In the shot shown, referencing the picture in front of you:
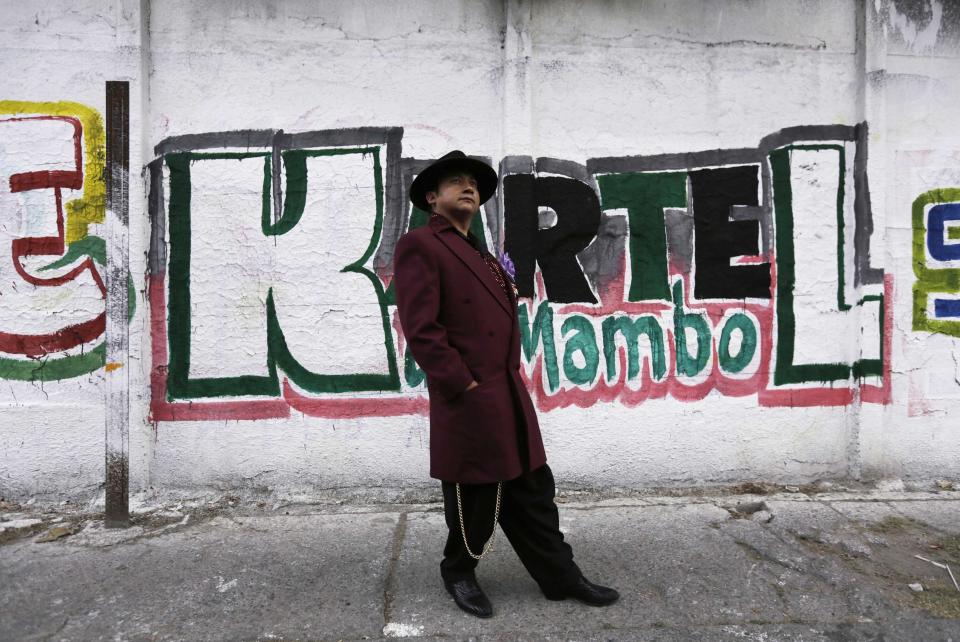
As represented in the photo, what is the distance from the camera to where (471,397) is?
2602mm

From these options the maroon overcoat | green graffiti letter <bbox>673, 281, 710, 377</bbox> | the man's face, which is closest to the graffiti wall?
green graffiti letter <bbox>673, 281, 710, 377</bbox>

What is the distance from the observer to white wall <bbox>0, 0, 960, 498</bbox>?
4.07 m

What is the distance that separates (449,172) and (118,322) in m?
2.29

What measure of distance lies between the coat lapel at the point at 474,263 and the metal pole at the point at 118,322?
6.97 feet

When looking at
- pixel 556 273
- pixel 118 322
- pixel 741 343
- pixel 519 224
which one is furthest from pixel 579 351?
pixel 118 322

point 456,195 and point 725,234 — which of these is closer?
point 456,195

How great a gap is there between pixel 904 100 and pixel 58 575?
559 centimetres

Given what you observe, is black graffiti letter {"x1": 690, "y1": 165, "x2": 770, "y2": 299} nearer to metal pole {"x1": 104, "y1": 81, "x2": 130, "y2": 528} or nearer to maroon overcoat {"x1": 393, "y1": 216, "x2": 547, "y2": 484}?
maroon overcoat {"x1": 393, "y1": 216, "x2": 547, "y2": 484}

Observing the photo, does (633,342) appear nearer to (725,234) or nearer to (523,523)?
(725,234)

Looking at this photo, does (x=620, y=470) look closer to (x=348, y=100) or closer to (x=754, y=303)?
(x=754, y=303)

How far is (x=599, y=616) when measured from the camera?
2703mm

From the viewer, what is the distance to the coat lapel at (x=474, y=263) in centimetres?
270

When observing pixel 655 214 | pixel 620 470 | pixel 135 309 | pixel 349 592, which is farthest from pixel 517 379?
pixel 135 309

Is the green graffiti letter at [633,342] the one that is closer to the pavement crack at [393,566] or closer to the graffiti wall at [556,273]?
the graffiti wall at [556,273]
